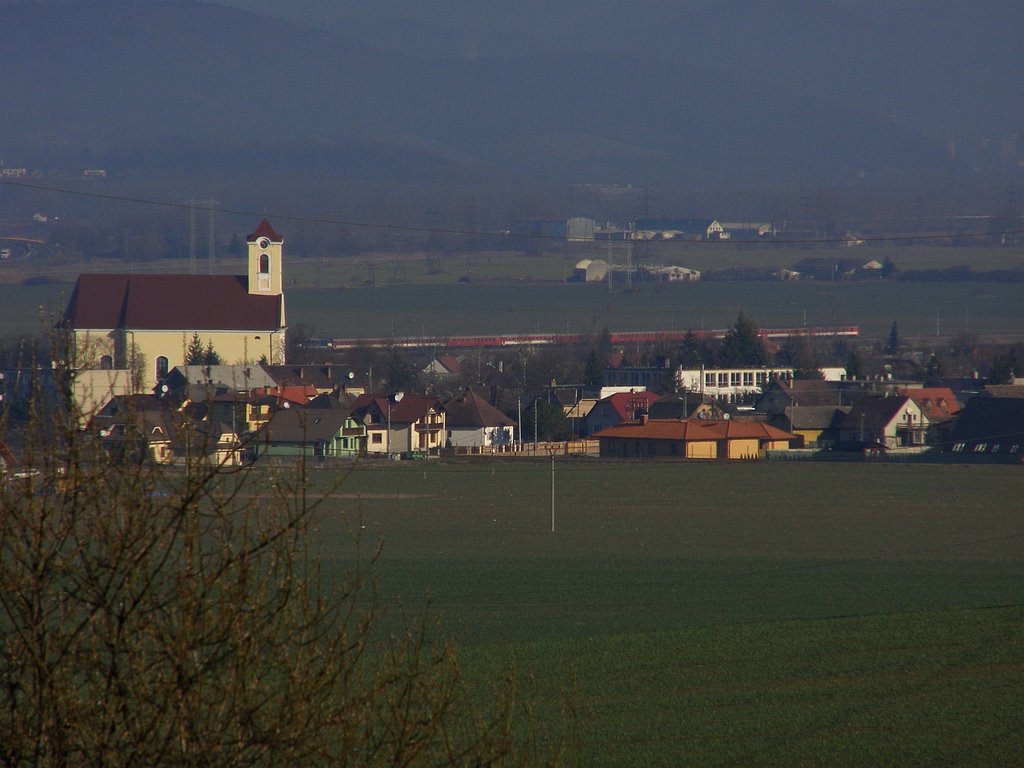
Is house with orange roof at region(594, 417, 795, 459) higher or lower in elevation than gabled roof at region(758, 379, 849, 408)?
lower

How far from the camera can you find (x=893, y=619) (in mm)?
13469

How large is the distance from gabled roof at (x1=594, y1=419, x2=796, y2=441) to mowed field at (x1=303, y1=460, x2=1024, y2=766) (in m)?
7.07

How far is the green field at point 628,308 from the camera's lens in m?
93.0

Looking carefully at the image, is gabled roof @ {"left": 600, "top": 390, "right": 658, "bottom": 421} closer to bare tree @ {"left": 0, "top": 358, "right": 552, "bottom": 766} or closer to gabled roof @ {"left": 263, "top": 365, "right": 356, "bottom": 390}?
gabled roof @ {"left": 263, "top": 365, "right": 356, "bottom": 390}

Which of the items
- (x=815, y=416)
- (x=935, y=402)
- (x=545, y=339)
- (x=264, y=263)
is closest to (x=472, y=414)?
(x=815, y=416)

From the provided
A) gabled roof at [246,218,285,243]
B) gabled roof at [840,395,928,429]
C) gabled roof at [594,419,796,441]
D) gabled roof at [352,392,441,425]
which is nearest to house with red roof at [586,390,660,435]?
gabled roof at [594,419,796,441]

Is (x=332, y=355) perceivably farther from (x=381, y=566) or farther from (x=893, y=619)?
(x=893, y=619)

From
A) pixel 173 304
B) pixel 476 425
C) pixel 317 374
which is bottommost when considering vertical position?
pixel 476 425

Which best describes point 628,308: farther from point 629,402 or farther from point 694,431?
point 694,431

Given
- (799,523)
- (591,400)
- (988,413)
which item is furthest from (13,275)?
(799,523)

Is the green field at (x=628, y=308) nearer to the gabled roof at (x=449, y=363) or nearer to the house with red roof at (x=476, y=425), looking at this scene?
the gabled roof at (x=449, y=363)

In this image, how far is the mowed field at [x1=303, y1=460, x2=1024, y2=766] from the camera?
9281mm

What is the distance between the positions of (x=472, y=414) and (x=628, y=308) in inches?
2614

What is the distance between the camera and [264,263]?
66.0 metres
